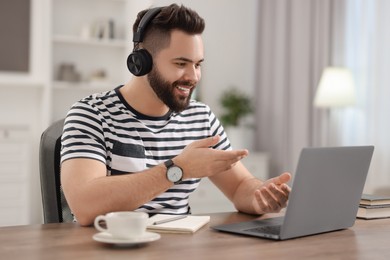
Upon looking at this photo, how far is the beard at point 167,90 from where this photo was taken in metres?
1.91

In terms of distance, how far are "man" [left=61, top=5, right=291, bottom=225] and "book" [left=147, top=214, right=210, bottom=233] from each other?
171mm

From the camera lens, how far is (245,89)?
538 cm

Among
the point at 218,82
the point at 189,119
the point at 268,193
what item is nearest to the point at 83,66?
the point at 218,82

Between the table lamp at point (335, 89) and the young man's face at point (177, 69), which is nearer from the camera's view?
the young man's face at point (177, 69)

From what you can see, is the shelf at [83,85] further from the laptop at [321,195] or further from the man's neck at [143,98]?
the laptop at [321,195]

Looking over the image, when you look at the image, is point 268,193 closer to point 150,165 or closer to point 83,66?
point 150,165

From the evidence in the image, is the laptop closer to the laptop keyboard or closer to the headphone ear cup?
the laptop keyboard

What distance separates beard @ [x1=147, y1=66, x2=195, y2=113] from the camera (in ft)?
6.28

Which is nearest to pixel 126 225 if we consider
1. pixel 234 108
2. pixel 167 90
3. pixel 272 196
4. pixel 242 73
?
pixel 272 196

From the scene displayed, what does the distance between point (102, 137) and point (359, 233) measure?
0.78m

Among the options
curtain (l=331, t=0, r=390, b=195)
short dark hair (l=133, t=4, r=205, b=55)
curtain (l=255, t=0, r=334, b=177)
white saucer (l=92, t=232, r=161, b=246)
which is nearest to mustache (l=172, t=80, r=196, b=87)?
short dark hair (l=133, t=4, r=205, b=55)

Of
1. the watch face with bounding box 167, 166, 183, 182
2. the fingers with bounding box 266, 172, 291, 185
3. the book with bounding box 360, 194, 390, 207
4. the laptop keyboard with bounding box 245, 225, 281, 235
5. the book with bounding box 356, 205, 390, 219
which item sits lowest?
the book with bounding box 356, 205, 390, 219

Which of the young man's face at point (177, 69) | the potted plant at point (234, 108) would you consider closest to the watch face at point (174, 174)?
the young man's face at point (177, 69)

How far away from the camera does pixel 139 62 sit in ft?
6.25
